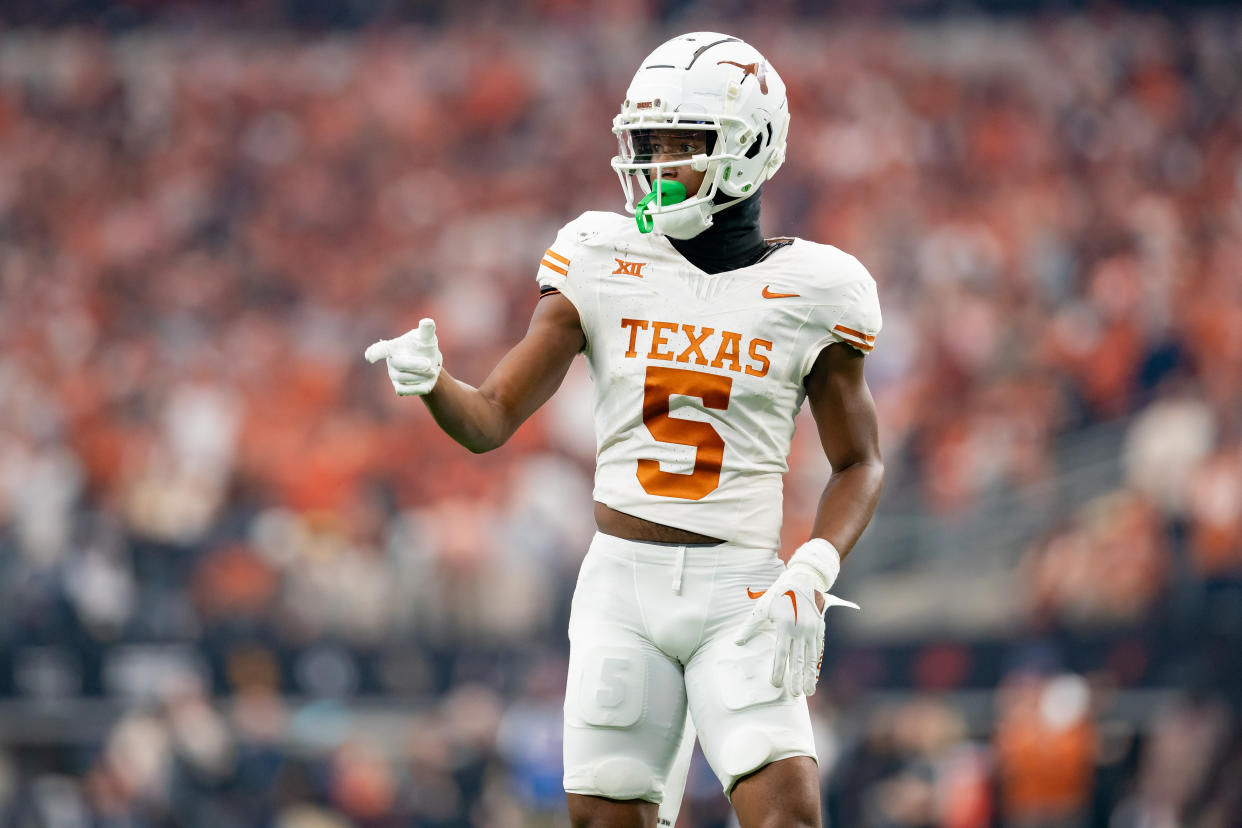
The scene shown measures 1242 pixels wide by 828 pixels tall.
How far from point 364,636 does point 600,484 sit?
560 centimetres

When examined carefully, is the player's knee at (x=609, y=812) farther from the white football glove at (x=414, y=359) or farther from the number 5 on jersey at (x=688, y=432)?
the white football glove at (x=414, y=359)

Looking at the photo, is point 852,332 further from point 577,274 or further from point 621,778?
point 621,778

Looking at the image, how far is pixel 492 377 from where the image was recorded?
3506 mm

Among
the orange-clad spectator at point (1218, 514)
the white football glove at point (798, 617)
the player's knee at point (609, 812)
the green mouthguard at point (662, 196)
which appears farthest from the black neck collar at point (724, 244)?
the orange-clad spectator at point (1218, 514)

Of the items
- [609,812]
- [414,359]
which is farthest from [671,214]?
[609,812]

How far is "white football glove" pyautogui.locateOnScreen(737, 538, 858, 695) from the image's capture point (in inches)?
127

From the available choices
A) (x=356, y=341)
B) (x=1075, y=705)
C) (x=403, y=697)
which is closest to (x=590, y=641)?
(x=1075, y=705)

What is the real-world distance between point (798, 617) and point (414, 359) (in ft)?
2.90

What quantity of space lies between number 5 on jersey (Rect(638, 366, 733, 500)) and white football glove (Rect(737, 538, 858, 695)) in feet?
0.89

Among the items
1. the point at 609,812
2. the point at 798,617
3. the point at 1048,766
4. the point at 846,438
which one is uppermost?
the point at 846,438

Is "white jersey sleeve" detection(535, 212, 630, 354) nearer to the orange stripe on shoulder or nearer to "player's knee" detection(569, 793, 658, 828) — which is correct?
the orange stripe on shoulder

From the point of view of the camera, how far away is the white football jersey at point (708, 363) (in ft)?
11.4

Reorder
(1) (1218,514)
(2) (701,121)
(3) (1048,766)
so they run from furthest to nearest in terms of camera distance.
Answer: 1. (1) (1218,514)
2. (3) (1048,766)
3. (2) (701,121)

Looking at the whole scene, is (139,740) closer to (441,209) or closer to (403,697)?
(403,697)
